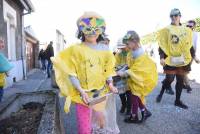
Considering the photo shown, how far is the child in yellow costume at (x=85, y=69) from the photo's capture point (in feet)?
11.1

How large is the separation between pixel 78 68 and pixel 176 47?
3.42 metres

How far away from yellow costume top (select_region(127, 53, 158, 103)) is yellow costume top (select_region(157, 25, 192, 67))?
58.1 inches

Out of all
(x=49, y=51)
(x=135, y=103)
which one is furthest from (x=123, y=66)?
(x=49, y=51)

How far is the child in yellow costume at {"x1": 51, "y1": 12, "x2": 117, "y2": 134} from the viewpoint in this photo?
11.1 feet

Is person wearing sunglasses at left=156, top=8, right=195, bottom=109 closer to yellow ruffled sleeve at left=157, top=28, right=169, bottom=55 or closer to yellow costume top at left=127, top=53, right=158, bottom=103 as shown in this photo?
yellow ruffled sleeve at left=157, top=28, right=169, bottom=55

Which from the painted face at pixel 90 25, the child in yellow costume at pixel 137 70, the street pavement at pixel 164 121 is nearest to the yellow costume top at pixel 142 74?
the child in yellow costume at pixel 137 70

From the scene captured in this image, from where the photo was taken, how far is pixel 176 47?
6.36 meters

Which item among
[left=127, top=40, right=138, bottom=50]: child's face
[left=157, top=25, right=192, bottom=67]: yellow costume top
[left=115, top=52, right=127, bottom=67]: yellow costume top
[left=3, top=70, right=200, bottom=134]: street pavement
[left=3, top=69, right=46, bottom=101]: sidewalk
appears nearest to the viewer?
[left=3, top=70, right=200, bottom=134]: street pavement

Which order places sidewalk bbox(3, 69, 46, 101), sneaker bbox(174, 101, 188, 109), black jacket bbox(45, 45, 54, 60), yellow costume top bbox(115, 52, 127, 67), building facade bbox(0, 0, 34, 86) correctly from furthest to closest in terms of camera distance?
black jacket bbox(45, 45, 54, 60) < building facade bbox(0, 0, 34, 86) < sidewalk bbox(3, 69, 46, 101) < sneaker bbox(174, 101, 188, 109) < yellow costume top bbox(115, 52, 127, 67)

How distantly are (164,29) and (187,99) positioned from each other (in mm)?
2104

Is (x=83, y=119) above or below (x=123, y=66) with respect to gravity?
below

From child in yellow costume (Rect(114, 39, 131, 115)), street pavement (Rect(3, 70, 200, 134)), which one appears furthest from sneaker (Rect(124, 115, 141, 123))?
child in yellow costume (Rect(114, 39, 131, 115))

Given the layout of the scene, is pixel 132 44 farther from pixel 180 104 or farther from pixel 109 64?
pixel 180 104

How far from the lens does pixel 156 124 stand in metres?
5.27
